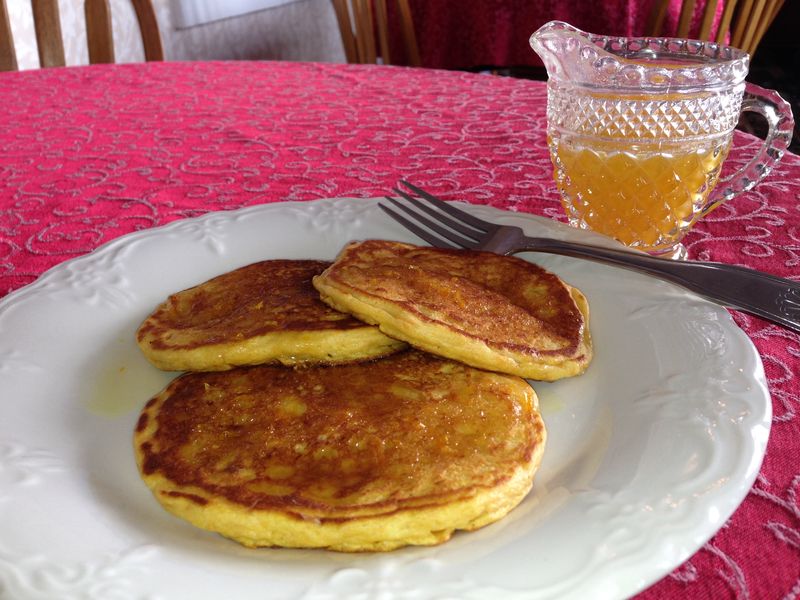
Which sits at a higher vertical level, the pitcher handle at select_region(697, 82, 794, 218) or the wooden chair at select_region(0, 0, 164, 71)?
the pitcher handle at select_region(697, 82, 794, 218)

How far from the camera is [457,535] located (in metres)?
0.67

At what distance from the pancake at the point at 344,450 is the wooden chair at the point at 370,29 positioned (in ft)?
8.87

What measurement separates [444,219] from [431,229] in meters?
0.03

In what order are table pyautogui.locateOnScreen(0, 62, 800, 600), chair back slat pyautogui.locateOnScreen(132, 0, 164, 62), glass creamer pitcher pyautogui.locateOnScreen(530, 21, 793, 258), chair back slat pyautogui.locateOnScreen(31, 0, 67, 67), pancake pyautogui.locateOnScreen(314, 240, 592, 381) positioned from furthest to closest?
chair back slat pyautogui.locateOnScreen(132, 0, 164, 62), chair back slat pyautogui.locateOnScreen(31, 0, 67, 67), glass creamer pitcher pyautogui.locateOnScreen(530, 21, 793, 258), table pyautogui.locateOnScreen(0, 62, 800, 600), pancake pyautogui.locateOnScreen(314, 240, 592, 381)

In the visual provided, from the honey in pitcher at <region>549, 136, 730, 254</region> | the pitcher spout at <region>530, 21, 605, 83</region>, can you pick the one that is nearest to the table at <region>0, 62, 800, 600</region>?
the honey in pitcher at <region>549, 136, 730, 254</region>

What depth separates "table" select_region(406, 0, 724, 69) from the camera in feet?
10.1

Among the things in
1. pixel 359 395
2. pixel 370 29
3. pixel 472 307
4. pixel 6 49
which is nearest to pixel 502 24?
pixel 370 29

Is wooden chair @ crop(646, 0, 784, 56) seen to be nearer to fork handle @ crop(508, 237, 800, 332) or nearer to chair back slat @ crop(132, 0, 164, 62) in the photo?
chair back slat @ crop(132, 0, 164, 62)

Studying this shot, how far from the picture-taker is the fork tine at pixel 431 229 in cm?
118

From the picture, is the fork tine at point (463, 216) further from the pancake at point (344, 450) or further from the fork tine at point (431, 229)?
the pancake at point (344, 450)

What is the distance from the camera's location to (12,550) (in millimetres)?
601

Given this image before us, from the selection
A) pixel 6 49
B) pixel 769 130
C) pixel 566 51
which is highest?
pixel 566 51

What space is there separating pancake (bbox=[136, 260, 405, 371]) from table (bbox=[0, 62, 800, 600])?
1.22ft

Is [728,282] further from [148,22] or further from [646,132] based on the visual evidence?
[148,22]
